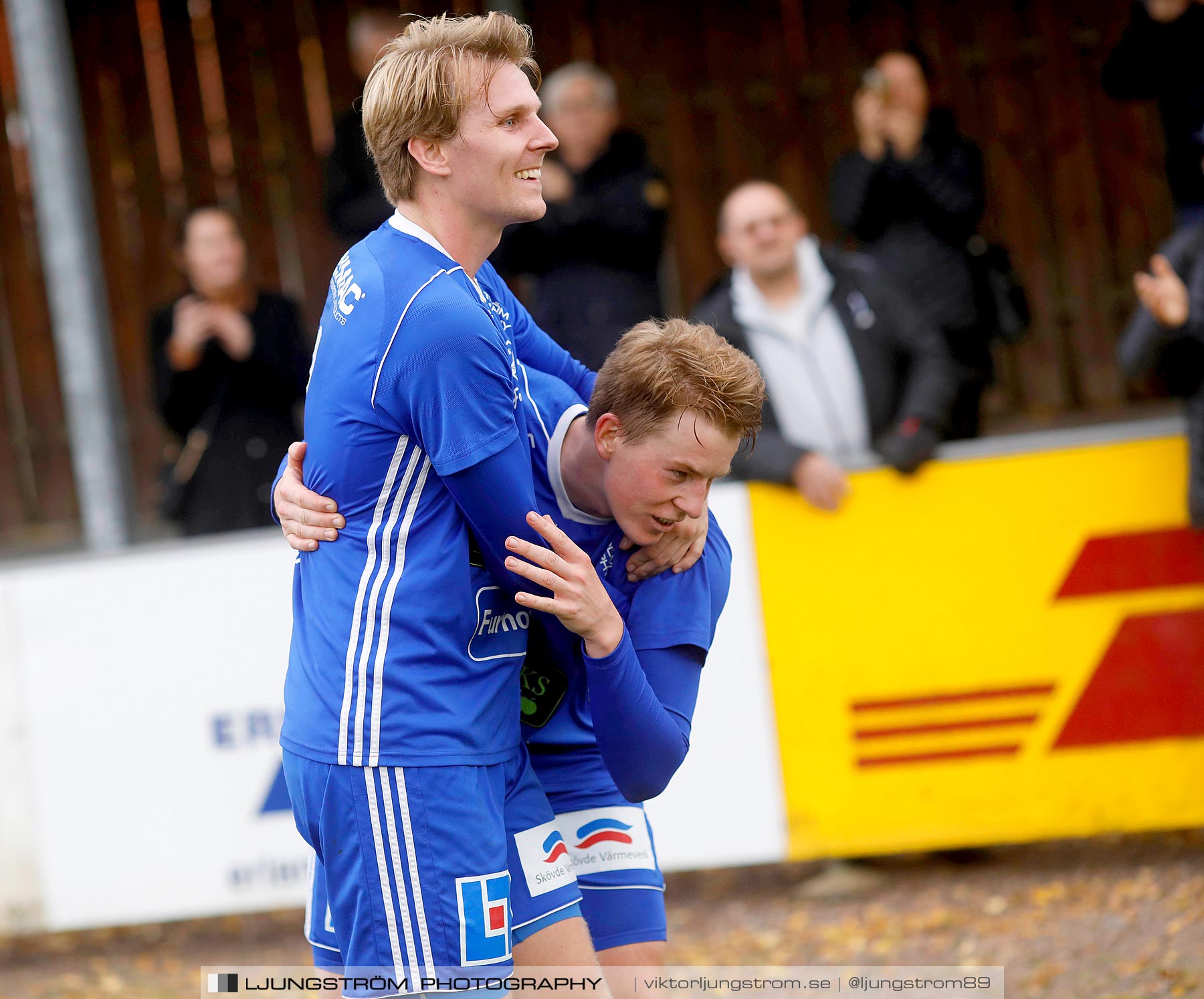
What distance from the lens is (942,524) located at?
16.0ft

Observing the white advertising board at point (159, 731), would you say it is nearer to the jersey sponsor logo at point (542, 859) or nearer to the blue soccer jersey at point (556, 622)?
the blue soccer jersey at point (556, 622)

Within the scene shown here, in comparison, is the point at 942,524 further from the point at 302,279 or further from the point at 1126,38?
the point at 302,279

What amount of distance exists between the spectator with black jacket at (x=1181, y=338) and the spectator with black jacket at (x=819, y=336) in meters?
0.69

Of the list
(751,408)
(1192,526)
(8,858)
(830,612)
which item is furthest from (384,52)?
(8,858)

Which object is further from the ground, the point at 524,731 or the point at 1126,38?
the point at 1126,38

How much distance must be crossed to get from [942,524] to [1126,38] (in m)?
2.00

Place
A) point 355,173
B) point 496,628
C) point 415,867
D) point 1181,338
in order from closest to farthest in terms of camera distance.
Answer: point 415,867 < point 496,628 < point 1181,338 < point 355,173

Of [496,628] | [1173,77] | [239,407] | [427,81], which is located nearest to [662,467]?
[496,628]

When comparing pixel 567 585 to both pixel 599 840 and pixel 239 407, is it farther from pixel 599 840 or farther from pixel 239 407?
pixel 239 407

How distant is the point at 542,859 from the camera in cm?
254

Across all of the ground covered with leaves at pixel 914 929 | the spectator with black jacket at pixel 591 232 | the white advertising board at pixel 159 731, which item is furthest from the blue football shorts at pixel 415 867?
the spectator with black jacket at pixel 591 232

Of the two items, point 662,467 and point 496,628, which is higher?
point 662,467

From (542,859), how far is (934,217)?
12.3 ft

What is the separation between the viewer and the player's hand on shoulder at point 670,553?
252cm
